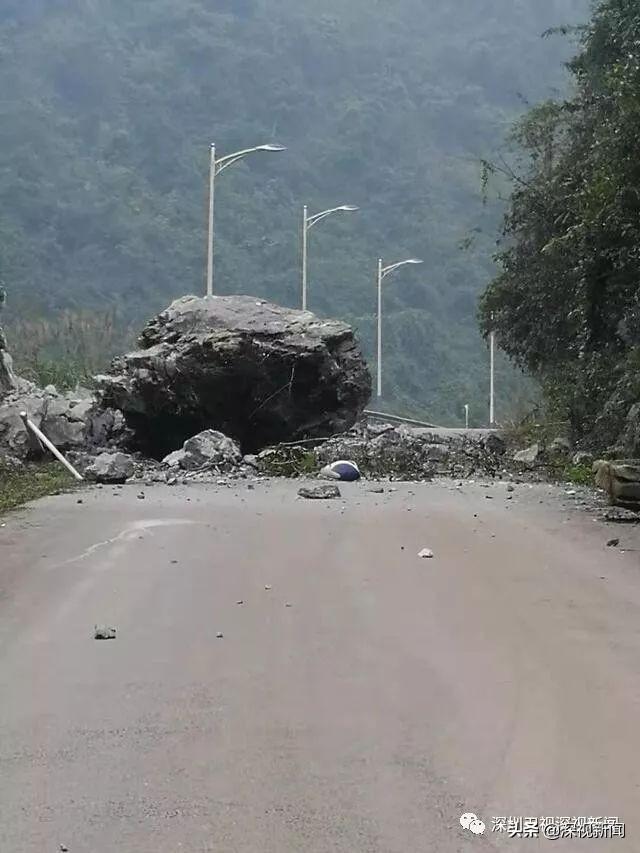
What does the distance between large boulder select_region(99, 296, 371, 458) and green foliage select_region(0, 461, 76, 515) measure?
3690mm

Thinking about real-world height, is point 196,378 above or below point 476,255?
below

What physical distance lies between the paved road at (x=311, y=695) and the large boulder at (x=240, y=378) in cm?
1316

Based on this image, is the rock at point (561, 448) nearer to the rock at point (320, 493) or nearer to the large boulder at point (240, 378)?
the large boulder at point (240, 378)

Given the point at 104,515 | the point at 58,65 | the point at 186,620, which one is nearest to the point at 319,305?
the point at 58,65

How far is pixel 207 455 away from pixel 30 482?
3.55 metres

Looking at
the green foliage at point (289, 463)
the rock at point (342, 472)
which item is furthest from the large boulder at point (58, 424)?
the rock at point (342, 472)

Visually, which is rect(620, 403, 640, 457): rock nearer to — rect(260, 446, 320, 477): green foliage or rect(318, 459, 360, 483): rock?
Answer: rect(318, 459, 360, 483): rock

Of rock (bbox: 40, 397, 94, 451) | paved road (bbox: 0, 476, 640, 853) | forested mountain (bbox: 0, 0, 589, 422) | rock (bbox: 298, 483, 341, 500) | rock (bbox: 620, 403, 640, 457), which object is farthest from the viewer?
forested mountain (bbox: 0, 0, 589, 422)

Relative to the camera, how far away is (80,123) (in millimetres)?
84188

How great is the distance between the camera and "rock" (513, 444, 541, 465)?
21.3 metres

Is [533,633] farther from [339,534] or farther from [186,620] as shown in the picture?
[339,534]

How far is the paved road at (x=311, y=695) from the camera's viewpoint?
4.04m

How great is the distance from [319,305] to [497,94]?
48.0m

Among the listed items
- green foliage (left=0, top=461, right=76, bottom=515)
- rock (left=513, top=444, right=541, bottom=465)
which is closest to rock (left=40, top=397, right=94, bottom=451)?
green foliage (left=0, top=461, right=76, bottom=515)
